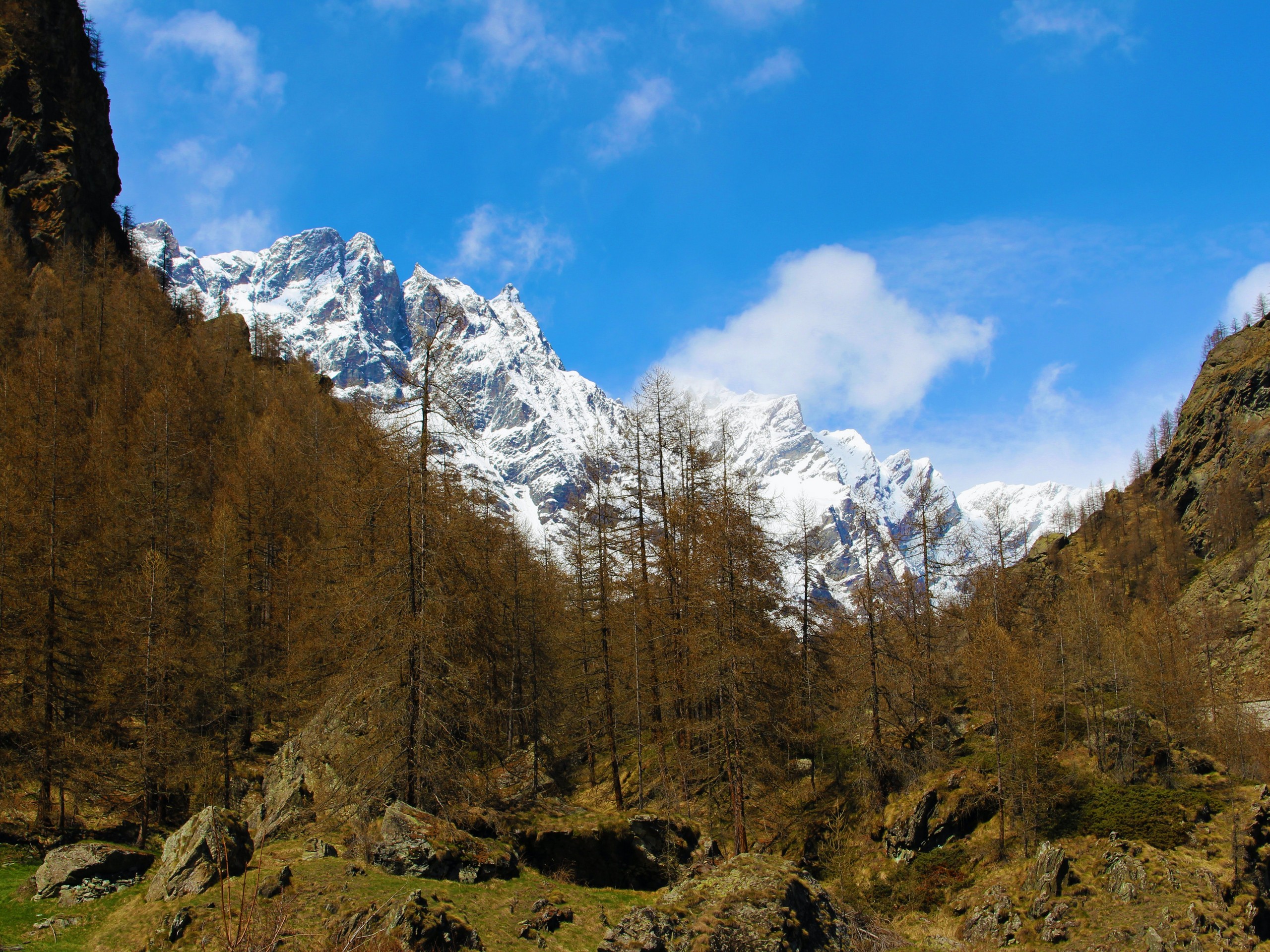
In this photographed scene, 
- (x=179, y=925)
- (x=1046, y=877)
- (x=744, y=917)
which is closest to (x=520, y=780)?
(x=179, y=925)

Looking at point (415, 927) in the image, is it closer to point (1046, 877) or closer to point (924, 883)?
point (924, 883)

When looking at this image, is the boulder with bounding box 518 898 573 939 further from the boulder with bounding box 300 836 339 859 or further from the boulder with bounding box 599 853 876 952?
the boulder with bounding box 300 836 339 859

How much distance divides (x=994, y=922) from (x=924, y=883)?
2777 mm

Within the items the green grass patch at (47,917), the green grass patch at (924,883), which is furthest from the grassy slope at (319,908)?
the green grass patch at (924,883)

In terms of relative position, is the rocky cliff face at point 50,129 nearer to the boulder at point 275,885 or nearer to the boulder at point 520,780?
the boulder at point 520,780

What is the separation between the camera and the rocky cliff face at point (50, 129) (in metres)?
60.5

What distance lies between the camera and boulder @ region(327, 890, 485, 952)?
27.9ft

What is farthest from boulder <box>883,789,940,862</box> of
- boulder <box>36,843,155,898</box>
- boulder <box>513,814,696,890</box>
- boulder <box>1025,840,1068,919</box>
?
boulder <box>36,843,155,898</box>

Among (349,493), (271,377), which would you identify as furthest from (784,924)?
(271,377)

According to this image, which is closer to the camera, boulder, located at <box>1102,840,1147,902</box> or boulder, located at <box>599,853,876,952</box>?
boulder, located at <box>599,853,876,952</box>

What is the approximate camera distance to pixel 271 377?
206 feet

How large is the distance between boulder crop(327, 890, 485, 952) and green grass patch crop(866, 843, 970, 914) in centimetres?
1738

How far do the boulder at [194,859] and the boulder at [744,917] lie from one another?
711cm

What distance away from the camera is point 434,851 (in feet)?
41.3
